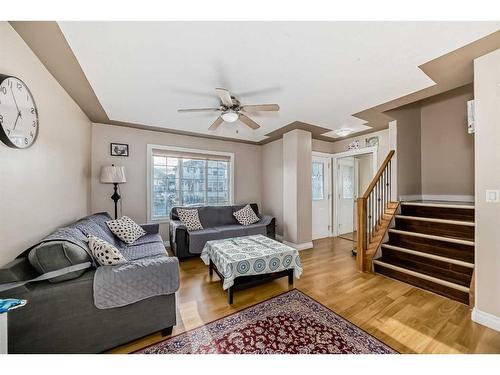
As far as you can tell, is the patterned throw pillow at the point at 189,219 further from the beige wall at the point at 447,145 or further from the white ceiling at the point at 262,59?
the beige wall at the point at 447,145

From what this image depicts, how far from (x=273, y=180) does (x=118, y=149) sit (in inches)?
130

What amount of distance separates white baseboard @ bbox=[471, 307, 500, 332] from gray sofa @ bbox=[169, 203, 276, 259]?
280 centimetres

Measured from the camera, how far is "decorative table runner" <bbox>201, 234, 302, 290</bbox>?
2.07m

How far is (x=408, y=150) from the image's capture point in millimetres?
3438

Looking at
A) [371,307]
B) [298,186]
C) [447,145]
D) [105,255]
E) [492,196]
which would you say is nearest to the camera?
[105,255]

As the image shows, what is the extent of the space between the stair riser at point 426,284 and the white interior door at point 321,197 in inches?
74.2

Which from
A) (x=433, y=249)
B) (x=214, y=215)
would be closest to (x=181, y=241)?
(x=214, y=215)

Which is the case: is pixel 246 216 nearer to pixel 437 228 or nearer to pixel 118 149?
pixel 118 149

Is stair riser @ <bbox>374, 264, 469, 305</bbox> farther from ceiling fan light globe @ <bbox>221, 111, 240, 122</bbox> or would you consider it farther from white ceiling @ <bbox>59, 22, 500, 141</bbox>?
ceiling fan light globe @ <bbox>221, 111, 240, 122</bbox>

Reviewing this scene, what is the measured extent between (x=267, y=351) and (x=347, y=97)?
282 centimetres

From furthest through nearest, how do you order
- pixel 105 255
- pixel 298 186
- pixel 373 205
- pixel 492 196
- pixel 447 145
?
pixel 298 186 < pixel 447 145 < pixel 373 205 < pixel 492 196 < pixel 105 255

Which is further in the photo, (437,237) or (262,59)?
(437,237)

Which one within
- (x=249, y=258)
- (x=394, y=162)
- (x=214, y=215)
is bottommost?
(x=249, y=258)

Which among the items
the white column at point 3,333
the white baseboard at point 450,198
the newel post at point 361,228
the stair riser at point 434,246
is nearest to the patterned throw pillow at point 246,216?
the newel post at point 361,228
